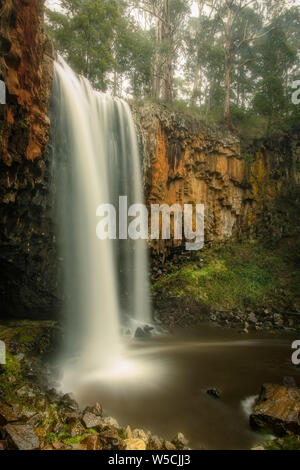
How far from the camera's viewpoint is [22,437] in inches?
141

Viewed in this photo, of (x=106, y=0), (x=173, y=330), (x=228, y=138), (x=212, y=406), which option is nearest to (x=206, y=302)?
(x=173, y=330)

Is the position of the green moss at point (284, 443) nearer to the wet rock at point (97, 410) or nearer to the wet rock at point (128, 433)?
the wet rock at point (128, 433)

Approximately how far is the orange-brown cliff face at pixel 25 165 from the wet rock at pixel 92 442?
5.59 meters

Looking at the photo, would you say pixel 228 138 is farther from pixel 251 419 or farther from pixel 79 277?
pixel 251 419

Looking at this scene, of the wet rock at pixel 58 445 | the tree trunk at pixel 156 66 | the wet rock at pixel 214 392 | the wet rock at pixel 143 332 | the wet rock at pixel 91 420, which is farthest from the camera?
the tree trunk at pixel 156 66

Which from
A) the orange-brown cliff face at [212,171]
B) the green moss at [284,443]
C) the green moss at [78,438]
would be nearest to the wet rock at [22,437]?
the green moss at [78,438]

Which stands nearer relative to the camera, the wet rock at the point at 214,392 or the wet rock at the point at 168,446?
the wet rock at the point at 168,446

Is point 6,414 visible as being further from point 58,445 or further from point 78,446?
point 78,446

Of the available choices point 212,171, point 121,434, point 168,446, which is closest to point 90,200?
point 121,434

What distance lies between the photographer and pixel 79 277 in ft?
30.5

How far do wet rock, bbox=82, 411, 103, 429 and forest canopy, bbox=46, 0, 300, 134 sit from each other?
15272mm

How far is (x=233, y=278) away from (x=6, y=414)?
1121cm

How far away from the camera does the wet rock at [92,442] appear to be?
360 centimetres

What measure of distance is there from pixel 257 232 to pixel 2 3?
1421 cm
